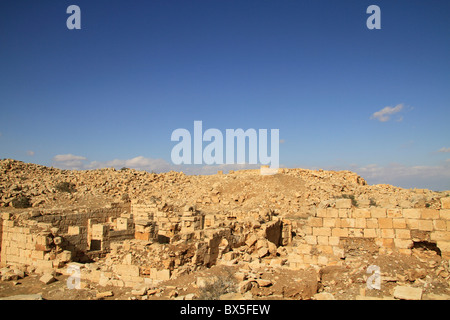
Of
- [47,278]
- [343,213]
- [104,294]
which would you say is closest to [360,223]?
[343,213]

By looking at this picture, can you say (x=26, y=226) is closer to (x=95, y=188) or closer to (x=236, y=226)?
(x=236, y=226)

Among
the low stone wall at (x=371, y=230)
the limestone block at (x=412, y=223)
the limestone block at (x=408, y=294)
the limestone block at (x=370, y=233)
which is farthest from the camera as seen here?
the limestone block at (x=370, y=233)

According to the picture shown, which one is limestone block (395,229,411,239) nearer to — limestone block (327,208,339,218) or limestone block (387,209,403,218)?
limestone block (387,209,403,218)

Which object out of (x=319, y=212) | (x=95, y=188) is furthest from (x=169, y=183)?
(x=319, y=212)

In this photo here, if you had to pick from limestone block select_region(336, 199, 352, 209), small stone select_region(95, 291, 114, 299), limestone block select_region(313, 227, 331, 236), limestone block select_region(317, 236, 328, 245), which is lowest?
small stone select_region(95, 291, 114, 299)

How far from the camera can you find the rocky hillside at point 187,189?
24.9 metres

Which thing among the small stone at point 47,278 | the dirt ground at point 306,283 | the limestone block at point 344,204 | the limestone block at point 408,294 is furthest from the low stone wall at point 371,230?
the small stone at point 47,278

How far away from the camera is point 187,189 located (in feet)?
100

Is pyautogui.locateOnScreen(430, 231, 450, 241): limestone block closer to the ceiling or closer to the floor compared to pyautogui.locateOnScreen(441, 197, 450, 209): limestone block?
closer to the floor

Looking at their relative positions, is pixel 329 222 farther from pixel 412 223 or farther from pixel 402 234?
pixel 412 223

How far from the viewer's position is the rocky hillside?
979 inches

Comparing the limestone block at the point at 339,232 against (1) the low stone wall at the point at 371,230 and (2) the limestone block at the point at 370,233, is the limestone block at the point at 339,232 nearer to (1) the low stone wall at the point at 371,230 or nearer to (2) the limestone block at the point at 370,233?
(1) the low stone wall at the point at 371,230

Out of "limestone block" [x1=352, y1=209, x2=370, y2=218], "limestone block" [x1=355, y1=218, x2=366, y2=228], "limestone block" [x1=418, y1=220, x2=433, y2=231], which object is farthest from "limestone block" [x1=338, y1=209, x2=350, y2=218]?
"limestone block" [x1=418, y1=220, x2=433, y2=231]

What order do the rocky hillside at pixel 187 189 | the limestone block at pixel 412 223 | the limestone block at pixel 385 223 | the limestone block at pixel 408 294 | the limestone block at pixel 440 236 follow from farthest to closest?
the rocky hillside at pixel 187 189
the limestone block at pixel 385 223
the limestone block at pixel 412 223
the limestone block at pixel 440 236
the limestone block at pixel 408 294
